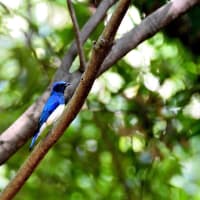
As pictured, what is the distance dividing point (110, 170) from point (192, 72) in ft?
2.04

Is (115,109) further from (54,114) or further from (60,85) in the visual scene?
(60,85)

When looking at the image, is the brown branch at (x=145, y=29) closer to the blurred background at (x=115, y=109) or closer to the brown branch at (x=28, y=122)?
the brown branch at (x=28, y=122)

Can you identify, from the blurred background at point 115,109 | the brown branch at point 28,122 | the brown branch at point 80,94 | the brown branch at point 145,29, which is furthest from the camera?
the blurred background at point 115,109

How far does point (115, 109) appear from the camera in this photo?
8.89 ft

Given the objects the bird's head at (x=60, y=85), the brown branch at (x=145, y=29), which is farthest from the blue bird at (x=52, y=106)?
the brown branch at (x=145, y=29)

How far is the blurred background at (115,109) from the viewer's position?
2490 mm

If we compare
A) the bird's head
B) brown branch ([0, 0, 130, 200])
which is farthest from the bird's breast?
brown branch ([0, 0, 130, 200])

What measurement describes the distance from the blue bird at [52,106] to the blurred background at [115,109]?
0.42 metres

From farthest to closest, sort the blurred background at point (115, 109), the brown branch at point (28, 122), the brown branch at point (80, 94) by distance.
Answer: the blurred background at point (115, 109) < the brown branch at point (28, 122) < the brown branch at point (80, 94)

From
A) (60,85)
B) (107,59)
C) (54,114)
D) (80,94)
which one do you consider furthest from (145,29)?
(80,94)

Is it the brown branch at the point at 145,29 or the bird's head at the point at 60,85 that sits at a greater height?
the bird's head at the point at 60,85

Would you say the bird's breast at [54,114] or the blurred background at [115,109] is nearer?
the bird's breast at [54,114]

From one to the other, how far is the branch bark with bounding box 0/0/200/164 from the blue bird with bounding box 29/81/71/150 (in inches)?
0.8

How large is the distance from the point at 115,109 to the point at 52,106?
647 millimetres
